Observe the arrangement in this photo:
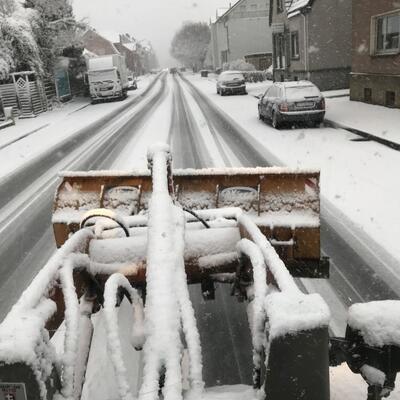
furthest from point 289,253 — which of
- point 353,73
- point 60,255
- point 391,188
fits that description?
point 353,73

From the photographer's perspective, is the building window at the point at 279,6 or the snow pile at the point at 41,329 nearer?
the snow pile at the point at 41,329

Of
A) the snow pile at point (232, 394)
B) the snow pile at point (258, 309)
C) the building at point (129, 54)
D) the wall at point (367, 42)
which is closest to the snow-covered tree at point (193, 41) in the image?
the building at point (129, 54)

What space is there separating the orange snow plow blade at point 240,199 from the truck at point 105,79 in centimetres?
3166

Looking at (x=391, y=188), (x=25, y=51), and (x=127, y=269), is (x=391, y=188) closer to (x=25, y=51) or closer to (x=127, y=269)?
(x=127, y=269)

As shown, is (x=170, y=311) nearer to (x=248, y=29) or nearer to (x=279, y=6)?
(x=279, y=6)

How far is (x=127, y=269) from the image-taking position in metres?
3.56

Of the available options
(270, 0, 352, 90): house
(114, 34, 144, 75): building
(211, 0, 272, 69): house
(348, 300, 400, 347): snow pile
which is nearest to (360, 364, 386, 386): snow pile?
(348, 300, 400, 347): snow pile

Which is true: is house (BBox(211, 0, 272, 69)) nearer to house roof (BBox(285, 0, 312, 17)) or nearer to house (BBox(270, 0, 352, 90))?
house roof (BBox(285, 0, 312, 17))

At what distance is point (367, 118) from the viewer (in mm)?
17375

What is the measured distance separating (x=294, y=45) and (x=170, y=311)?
32974mm

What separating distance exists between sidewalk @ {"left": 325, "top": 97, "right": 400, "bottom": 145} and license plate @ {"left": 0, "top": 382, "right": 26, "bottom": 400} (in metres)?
12.5

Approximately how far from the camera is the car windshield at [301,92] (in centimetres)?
1658

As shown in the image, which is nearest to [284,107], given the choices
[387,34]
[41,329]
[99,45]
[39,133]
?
[387,34]

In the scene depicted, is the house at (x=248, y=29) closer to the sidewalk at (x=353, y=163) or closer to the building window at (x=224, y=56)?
the building window at (x=224, y=56)
